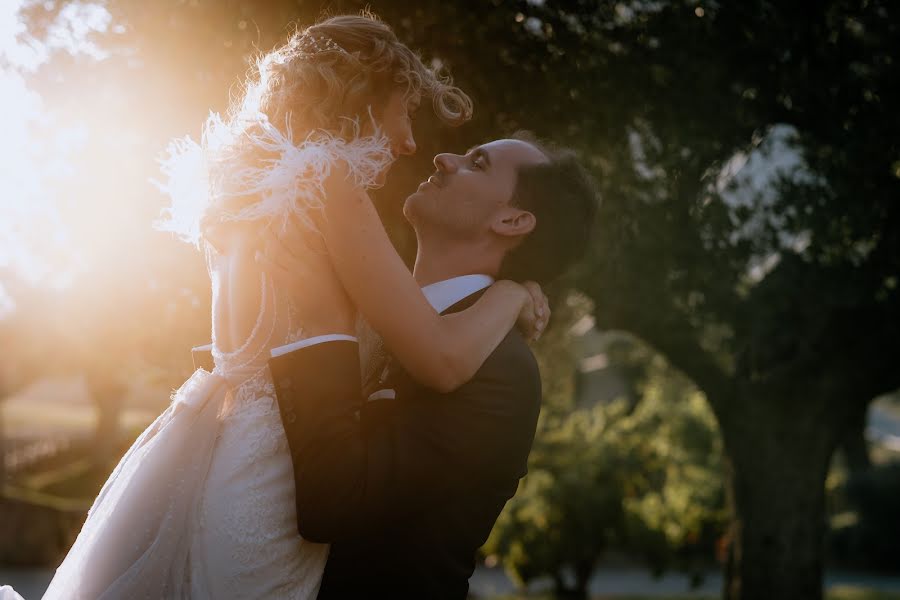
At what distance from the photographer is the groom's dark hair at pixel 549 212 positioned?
2928 mm

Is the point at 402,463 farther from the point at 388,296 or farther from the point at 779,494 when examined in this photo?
the point at 779,494

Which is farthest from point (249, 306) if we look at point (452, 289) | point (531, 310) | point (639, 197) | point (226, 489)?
point (639, 197)

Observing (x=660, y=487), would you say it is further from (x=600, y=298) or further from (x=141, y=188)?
(x=141, y=188)

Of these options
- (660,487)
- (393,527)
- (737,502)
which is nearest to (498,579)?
(660,487)

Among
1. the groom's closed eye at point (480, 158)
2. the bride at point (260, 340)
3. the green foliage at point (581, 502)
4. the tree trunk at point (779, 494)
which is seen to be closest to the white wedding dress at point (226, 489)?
the bride at point (260, 340)

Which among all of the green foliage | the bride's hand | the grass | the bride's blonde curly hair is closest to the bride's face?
the bride's blonde curly hair

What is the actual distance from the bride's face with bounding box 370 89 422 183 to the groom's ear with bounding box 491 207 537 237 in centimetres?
33

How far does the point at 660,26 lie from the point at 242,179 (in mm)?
5243

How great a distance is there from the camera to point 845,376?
10555mm

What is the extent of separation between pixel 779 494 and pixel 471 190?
28.5 feet

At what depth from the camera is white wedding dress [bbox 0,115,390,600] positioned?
7.70 ft

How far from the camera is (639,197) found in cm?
808

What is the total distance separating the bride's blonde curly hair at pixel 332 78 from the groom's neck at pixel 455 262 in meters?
0.46

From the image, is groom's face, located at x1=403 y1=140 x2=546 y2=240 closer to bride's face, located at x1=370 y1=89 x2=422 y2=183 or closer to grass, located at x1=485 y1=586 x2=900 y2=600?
bride's face, located at x1=370 y1=89 x2=422 y2=183
